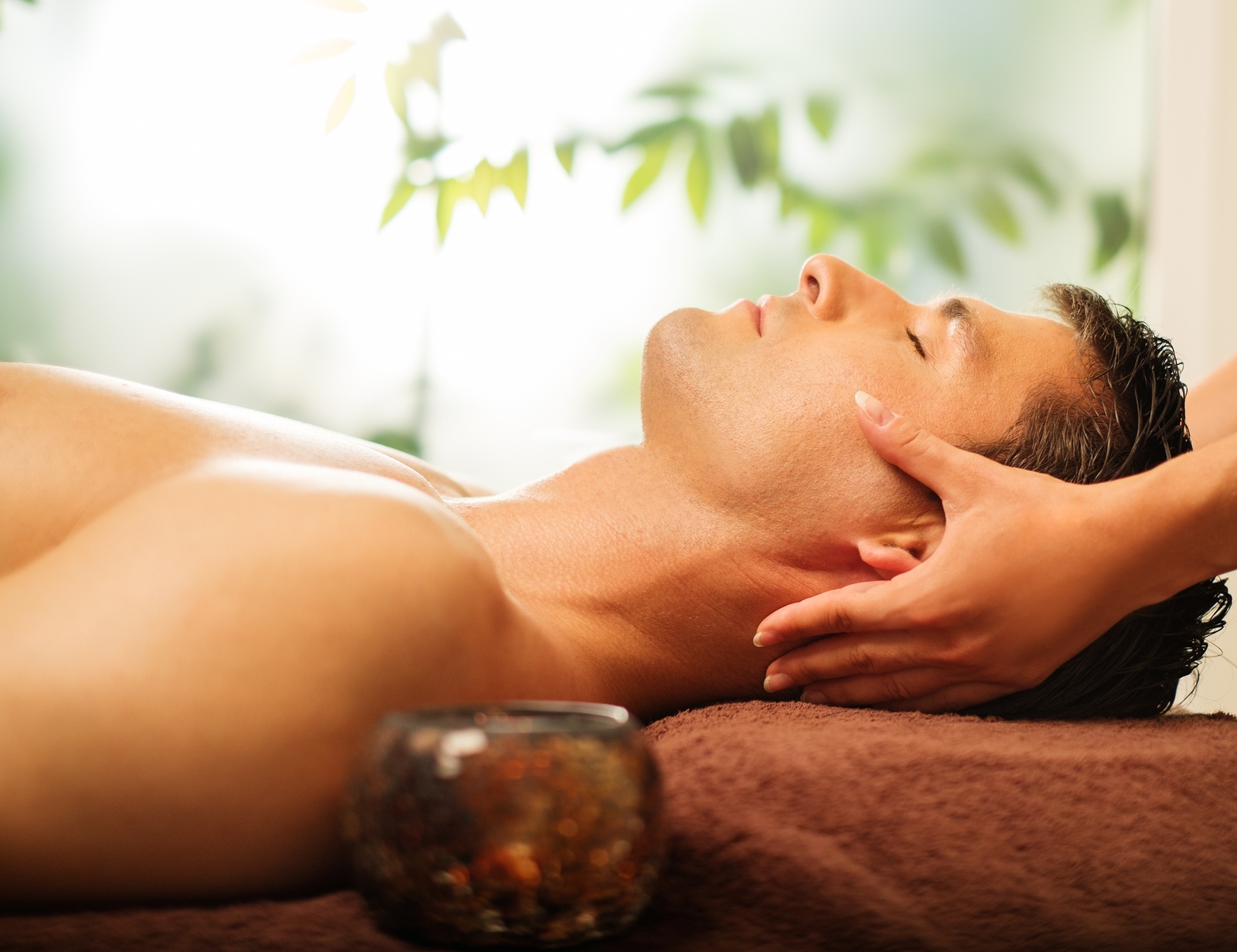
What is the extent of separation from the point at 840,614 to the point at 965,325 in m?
0.45

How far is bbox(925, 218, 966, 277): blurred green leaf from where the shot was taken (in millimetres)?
2951

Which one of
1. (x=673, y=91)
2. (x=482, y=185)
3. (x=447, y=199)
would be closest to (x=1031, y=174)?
(x=673, y=91)

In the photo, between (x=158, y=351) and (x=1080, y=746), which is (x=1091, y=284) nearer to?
(x=1080, y=746)

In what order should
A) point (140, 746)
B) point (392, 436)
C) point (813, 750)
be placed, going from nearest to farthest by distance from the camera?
point (140, 746) → point (813, 750) → point (392, 436)

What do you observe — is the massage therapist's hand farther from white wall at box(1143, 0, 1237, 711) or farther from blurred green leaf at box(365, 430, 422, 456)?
white wall at box(1143, 0, 1237, 711)

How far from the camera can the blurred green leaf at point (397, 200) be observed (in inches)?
110

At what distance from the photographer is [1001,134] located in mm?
2961

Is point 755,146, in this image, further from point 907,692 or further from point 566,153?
point 907,692

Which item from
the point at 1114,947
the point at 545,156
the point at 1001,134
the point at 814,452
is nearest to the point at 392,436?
the point at 545,156

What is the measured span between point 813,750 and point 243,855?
0.49 meters

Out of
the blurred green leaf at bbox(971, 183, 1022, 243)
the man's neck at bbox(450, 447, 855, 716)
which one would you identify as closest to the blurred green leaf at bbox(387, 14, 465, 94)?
the blurred green leaf at bbox(971, 183, 1022, 243)

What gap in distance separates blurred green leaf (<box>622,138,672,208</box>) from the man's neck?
5.86ft

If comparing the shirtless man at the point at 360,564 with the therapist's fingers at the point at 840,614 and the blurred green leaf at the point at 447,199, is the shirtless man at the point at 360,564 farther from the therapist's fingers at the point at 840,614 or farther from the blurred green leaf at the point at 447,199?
the blurred green leaf at the point at 447,199

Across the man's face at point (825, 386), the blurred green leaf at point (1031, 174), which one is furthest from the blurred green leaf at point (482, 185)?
the man's face at point (825, 386)
